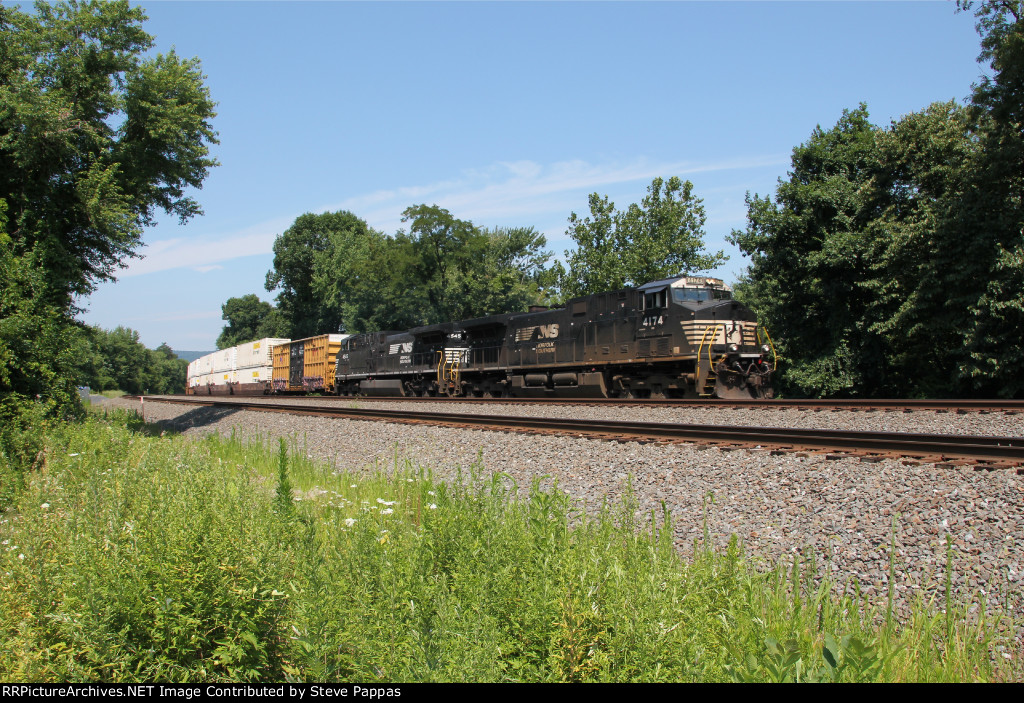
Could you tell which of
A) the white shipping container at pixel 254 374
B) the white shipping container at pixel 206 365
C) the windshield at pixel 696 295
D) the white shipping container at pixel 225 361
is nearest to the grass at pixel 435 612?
the windshield at pixel 696 295

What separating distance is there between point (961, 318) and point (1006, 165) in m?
4.69

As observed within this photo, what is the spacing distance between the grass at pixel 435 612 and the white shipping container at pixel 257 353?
46.3 m

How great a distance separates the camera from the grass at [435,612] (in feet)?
11.3

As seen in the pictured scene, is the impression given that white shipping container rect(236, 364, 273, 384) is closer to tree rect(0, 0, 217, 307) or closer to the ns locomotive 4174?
the ns locomotive 4174

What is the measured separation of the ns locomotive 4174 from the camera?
1797 centimetres

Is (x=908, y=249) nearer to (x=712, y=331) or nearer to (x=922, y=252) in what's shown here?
(x=922, y=252)

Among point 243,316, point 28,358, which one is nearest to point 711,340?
point 28,358

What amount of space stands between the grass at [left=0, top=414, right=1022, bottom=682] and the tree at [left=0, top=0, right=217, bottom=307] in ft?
45.2

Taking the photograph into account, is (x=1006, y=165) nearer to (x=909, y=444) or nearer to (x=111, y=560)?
(x=909, y=444)

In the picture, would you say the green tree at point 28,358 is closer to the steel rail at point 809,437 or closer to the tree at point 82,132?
the tree at point 82,132

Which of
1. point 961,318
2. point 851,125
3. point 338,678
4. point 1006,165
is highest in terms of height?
point 851,125

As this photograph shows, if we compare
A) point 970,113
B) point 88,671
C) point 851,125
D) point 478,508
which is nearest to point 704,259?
point 851,125

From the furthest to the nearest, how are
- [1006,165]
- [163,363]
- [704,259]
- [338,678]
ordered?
[163,363] < [704,259] < [1006,165] < [338,678]

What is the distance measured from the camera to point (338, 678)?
3719mm
